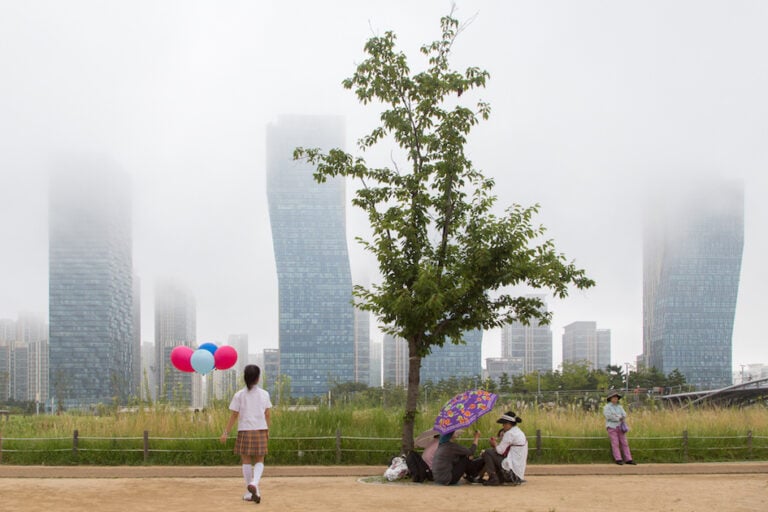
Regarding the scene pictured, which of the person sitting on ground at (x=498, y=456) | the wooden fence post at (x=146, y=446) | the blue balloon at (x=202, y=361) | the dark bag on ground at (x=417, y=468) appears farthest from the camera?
the blue balloon at (x=202, y=361)

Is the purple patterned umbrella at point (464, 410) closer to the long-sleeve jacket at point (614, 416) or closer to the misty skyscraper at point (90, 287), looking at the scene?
the long-sleeve jacket at point (614, 416)

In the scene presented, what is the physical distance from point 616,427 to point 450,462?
→ 16.1 feet

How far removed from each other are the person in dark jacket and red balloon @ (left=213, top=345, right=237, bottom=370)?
7.57 metres

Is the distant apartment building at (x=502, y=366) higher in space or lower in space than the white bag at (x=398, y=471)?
lower

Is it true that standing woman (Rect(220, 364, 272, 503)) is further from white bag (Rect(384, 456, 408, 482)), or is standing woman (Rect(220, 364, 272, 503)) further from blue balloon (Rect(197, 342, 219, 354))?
blue balloon (Rect(197, 342, 219, 354))

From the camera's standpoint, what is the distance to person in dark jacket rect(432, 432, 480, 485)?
11.4 meters

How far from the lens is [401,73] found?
13812 mm

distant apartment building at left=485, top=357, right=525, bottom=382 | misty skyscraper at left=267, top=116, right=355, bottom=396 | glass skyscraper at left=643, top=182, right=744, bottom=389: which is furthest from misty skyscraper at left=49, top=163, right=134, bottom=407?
glass skyscraper at left=643, top=182, right=744, bottom=389

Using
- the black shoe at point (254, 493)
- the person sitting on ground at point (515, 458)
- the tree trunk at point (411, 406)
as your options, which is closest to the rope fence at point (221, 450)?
the tree trunk at point (411, 406)

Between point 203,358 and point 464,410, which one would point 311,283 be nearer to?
point 203,358

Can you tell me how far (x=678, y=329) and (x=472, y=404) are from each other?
6209 inches

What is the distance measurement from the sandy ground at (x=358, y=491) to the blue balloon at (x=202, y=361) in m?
3.59

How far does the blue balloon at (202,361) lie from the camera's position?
17750mm

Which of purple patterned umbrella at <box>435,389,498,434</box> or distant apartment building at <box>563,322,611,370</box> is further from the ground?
purple patterned umbrella at <box>435,389,498,434</box>
